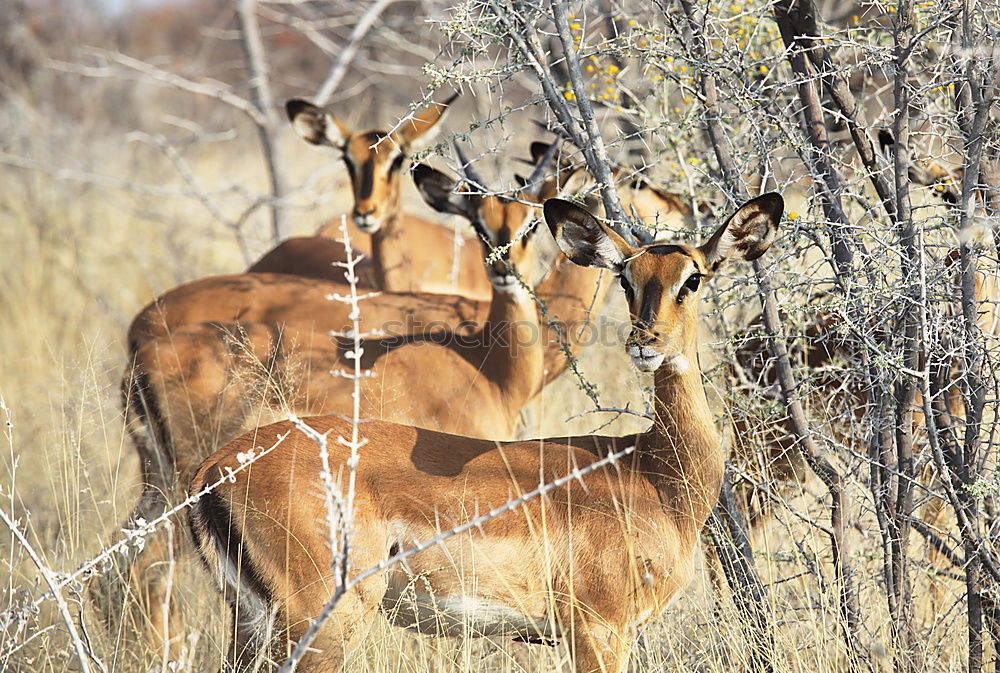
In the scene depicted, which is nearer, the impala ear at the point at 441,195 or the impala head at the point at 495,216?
the impala head at the point at 495,216

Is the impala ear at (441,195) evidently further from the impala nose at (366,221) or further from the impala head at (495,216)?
the impala nose at (366,221)

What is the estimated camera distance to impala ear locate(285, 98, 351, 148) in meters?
6.52

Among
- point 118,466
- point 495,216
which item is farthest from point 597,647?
point 495,216

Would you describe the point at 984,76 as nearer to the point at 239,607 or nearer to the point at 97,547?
the point at 239,607

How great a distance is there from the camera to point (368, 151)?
250 inches

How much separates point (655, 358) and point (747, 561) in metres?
0.89

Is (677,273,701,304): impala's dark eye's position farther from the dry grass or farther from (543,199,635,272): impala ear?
the dry grass

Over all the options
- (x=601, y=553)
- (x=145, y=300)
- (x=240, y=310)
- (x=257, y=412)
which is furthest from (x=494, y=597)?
(x=145, y=300)

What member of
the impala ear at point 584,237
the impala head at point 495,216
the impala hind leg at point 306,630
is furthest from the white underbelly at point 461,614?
the impala head at point 495,216

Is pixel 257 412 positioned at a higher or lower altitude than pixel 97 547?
higher

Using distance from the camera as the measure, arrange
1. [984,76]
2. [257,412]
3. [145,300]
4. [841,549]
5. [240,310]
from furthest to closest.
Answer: [145,300], [240,310], [257,412], [841,549], [984,76]

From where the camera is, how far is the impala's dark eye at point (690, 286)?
3.23m

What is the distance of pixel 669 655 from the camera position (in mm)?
3490

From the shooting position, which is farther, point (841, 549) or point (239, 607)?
point (841, 549)
